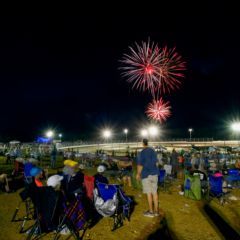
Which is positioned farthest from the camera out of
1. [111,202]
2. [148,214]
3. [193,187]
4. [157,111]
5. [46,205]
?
[157,111]

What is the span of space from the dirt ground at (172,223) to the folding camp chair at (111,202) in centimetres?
24

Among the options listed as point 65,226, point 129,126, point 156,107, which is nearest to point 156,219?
point 65,226

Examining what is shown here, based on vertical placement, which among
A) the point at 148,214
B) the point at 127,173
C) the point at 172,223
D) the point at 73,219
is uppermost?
the point at 127,173

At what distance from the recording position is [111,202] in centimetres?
662

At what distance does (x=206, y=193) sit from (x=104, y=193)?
4.62 meters

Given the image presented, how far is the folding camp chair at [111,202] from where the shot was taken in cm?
655

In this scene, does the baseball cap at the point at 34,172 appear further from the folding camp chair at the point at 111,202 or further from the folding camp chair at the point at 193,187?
the folding camp chair at the point at 193,187

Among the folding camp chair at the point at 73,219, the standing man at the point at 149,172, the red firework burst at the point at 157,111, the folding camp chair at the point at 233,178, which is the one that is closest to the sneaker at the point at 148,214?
the standing man at the point at 149,172

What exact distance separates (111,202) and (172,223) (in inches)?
66.8

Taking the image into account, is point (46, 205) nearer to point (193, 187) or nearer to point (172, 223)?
point (172, 223)

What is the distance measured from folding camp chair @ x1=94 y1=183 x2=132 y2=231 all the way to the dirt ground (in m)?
0.24

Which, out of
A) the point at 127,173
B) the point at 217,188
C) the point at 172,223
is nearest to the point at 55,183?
the point at 172,223

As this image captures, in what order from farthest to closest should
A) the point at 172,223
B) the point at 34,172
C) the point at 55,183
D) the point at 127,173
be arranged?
the point at 127,173
the point at 172,223
the point at 34,172
the point at 55,183

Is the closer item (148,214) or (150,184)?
(150,184)
